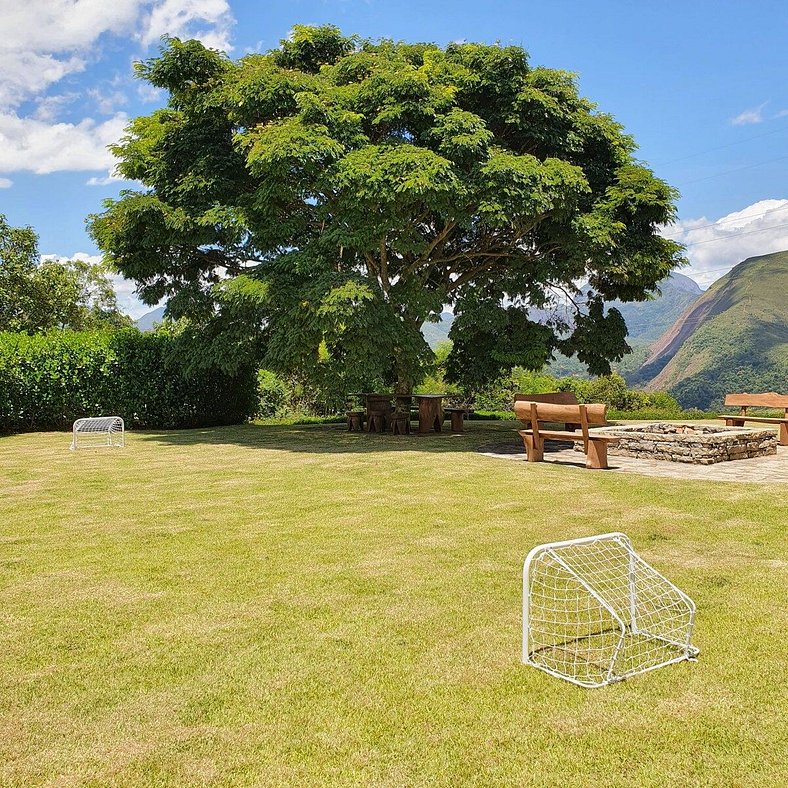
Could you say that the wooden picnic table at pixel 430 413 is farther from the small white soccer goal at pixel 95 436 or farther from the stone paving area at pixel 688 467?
the small white soccer goal at pixel 95 436

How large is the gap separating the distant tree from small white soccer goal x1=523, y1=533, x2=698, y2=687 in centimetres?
3236

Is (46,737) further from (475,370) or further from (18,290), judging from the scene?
(18,290)

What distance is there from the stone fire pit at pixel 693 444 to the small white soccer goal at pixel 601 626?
696 cm

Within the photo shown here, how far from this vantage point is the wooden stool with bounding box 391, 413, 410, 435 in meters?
17.5

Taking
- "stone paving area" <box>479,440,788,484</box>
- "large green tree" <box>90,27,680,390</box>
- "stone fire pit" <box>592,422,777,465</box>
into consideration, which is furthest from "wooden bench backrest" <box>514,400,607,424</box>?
"large green tree" <box>90,27,680,390</box>

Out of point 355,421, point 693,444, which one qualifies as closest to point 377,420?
point 355,421

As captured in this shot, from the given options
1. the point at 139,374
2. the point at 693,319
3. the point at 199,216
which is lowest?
the point at 139,374

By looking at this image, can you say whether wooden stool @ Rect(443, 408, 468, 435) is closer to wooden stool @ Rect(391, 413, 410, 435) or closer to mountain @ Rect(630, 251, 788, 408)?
wooden stool @ Rect(391, 413, 410, 435)

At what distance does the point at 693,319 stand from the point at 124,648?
523ft

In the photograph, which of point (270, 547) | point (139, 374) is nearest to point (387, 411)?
point (139, 374)

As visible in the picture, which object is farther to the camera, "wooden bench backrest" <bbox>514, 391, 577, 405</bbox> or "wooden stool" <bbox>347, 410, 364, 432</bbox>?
"wooden stool" <bbox>347, 410, 364, 432</bbox>

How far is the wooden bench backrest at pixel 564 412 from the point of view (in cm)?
1059

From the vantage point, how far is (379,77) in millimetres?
14734

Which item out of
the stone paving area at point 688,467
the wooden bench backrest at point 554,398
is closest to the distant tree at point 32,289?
the wooden bench backrest at point 554,398
